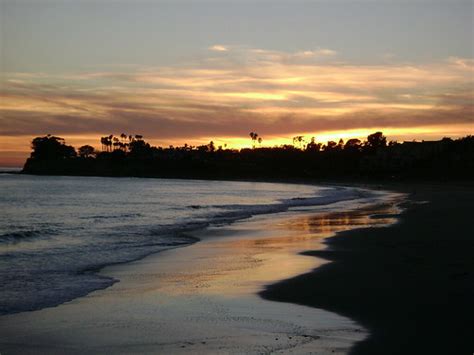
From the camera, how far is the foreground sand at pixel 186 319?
7.56 metres

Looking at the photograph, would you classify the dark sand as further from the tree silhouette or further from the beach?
the tree silhouette

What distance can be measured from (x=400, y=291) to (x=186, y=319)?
3932 mm

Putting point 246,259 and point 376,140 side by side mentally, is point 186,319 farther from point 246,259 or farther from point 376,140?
point 376,140

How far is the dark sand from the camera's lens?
7.56 metres

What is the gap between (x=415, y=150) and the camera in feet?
480

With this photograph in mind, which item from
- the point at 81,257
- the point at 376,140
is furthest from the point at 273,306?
the point at 376,140

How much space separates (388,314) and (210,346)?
9.64 feet

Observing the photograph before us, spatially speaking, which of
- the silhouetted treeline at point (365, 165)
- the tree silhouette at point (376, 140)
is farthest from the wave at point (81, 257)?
the tree silhouette at point (376, 140)

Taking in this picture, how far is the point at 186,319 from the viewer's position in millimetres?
8930

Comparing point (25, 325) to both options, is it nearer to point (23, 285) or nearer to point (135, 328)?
point (135, 328)

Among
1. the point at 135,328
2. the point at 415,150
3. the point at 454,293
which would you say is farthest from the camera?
the point at 415,150

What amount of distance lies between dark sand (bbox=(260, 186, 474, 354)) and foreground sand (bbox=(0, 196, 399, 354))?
14.6 inches

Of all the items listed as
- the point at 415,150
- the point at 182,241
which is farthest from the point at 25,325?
the point at 415,150

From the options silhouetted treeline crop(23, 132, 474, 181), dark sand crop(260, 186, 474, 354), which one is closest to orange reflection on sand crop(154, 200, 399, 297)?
dark sand crop(260, 186, 474, 354)
